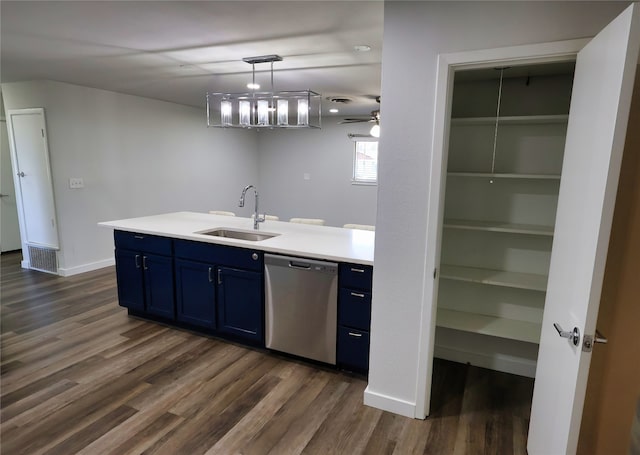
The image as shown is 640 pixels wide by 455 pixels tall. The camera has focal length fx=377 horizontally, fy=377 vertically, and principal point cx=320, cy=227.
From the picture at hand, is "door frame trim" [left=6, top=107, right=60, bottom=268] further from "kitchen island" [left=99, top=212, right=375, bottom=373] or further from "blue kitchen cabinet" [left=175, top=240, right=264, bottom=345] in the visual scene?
"blue kitchen cabinet" [left=175, top=240, right=264, bottom=345]

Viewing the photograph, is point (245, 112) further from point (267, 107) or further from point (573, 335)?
point (573, 335)

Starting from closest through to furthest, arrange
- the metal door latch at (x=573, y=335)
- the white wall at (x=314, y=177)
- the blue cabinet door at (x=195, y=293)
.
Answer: the metal door latch at (x=573, y=335)
the blue cabinet door at (x=195, y=293)
the white wall at (x=314, y=177)

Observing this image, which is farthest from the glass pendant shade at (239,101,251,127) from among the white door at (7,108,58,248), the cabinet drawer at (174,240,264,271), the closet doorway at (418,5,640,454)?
the white door at (7,108,58,248)

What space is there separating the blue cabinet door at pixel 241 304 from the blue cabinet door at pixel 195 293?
8cm

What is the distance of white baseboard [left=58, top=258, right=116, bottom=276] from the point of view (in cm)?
480

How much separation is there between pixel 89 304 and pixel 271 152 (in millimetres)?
4965

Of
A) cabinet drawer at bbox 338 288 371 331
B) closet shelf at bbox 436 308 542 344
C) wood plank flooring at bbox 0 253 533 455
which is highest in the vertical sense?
cabinet drawer at bbox 338 288 371 331

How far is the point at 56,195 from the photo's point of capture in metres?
4.65

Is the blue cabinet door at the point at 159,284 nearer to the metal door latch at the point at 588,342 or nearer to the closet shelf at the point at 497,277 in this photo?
the closet shelf at the point at 497,277

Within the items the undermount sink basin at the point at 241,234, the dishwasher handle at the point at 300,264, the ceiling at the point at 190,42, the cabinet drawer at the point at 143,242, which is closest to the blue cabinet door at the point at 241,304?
the dishwasher handle at the point at 300,264

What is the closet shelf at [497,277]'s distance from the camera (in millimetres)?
2410

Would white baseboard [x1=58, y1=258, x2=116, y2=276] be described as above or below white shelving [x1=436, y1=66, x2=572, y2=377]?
below

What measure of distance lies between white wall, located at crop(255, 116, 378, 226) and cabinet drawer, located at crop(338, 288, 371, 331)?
4652 millimetres

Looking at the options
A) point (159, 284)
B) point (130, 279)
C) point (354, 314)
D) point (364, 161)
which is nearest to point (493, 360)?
point (354, 314)
